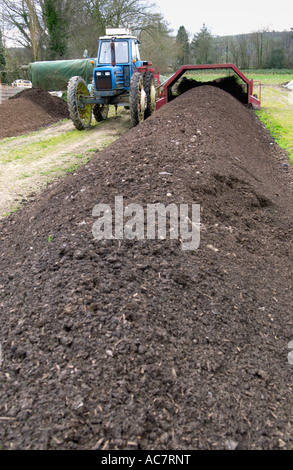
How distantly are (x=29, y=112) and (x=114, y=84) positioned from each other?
15.4ft

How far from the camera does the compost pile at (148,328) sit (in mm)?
1800

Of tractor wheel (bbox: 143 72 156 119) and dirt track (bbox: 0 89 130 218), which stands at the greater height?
tractor wheel (bbox: 143 72 156 119)

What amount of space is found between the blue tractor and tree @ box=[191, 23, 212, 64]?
4109cm

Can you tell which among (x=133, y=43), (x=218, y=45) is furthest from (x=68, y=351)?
(x=218, y=45)

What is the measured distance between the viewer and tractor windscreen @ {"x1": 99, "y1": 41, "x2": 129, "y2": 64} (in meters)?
10.7

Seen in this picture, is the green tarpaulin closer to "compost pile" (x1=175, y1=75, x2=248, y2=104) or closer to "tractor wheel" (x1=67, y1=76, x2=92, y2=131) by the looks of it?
"tractor wheel" (x1=67, y1=76, x2=92, y2=131)

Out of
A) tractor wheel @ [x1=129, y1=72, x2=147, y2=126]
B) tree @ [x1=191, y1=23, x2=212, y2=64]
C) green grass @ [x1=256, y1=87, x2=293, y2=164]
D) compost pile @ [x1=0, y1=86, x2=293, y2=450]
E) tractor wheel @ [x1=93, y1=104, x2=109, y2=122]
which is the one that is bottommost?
compost pile @ [x1=0, y1=86, x2=293, y2=450]

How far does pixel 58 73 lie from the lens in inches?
631

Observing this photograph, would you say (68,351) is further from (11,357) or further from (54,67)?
(54,67)

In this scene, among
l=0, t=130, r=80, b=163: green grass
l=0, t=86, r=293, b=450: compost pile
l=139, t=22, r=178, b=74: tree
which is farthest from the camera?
l=139, t=22, r=178, b=74: tree

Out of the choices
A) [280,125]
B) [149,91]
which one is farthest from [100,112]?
[280,125]

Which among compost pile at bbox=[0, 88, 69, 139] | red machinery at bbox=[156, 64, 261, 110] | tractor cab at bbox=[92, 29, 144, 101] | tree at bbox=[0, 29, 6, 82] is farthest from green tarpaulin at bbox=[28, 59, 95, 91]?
tree at bbox=[0, 29, 6, 82]

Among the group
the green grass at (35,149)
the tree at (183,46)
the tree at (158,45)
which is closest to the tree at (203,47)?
the tree at (183,46)
